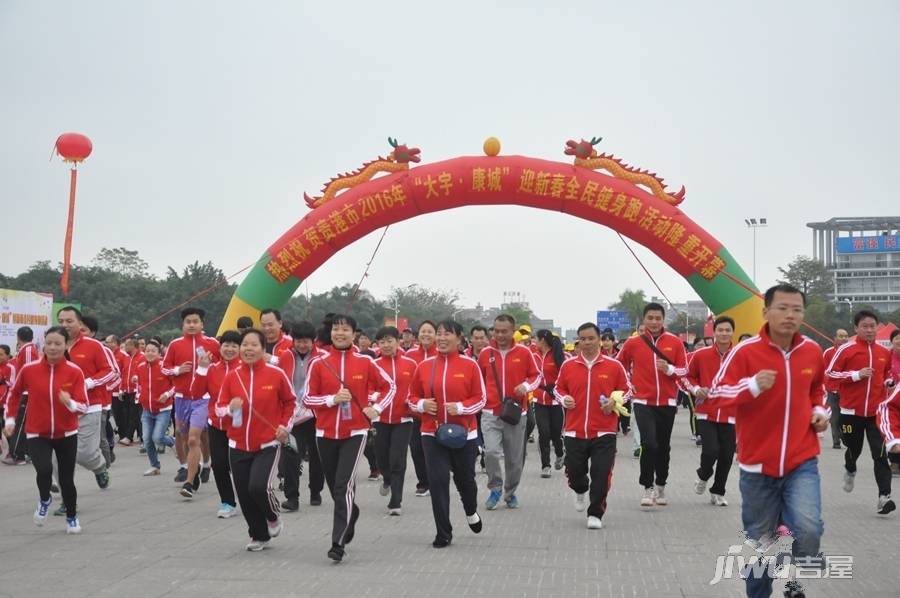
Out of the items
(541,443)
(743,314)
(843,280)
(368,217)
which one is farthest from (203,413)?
(843,280)

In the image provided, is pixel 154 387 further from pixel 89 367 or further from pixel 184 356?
pixel 89 367

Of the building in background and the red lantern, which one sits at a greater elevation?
the building in background

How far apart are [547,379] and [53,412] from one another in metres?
6.38

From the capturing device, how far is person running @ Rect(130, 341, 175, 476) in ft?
43.2

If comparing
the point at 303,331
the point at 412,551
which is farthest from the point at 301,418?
the point at 412,551

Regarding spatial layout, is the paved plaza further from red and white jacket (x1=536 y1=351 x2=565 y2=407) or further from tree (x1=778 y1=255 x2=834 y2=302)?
tree (x1=778 y1=255 x2=834 y2=302)

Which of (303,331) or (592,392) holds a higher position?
(303,331)

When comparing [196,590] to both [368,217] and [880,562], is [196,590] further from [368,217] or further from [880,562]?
[368,217]

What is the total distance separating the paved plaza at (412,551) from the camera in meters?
6.91

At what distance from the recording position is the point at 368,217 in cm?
→ 1905

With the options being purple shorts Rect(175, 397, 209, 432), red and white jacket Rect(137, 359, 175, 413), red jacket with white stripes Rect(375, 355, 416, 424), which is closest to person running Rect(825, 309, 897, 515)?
red jacket with white stripes Rect(375, 355, 416, 424)

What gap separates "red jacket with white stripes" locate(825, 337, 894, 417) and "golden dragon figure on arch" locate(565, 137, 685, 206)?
789 centimetres

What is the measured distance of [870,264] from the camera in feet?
384

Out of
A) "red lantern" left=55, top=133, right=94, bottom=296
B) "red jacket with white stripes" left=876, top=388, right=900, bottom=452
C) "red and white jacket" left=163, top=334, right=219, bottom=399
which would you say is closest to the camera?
"red jacket with white stripes" left=876, top=388, right=900, bottom=452
